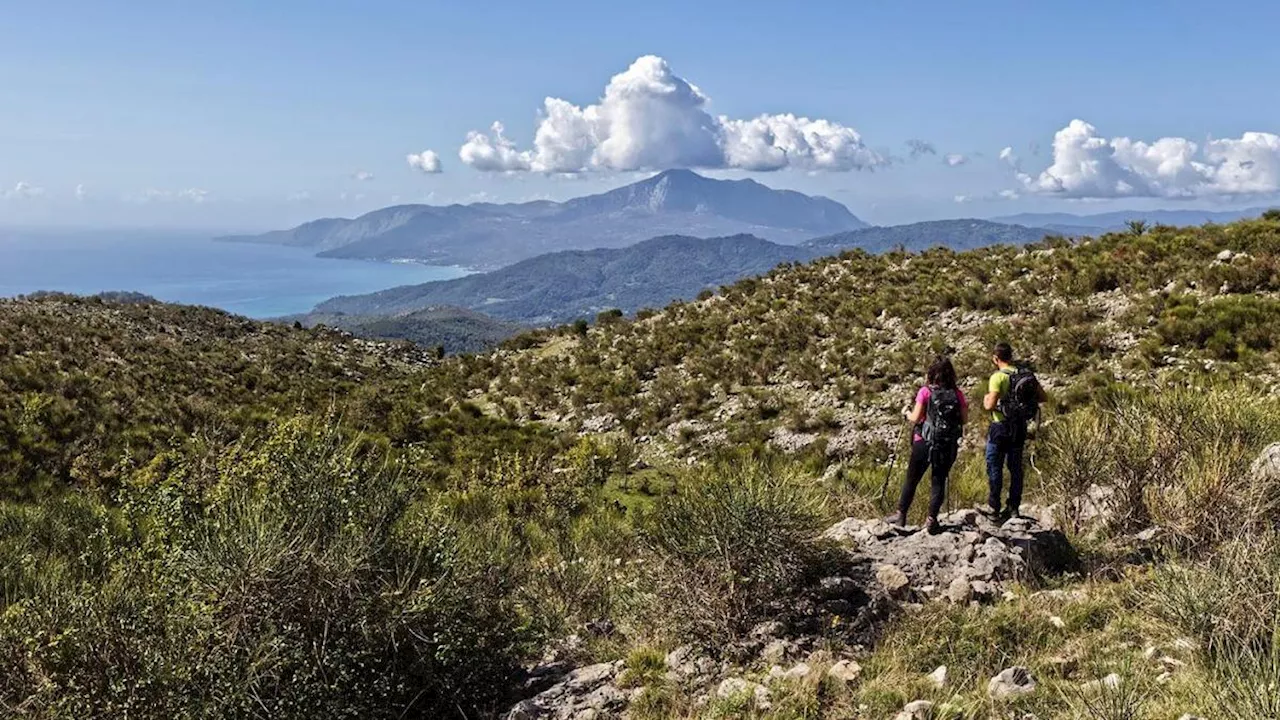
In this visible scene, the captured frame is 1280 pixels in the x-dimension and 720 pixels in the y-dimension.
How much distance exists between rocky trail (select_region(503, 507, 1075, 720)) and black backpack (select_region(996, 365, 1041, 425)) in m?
1.17

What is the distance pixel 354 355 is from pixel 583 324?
41.0 feet

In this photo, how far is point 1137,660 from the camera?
448 centimetres

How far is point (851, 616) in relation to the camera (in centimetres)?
579

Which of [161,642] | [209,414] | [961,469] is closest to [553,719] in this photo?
[161,642]

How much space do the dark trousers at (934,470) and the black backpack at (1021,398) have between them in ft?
2.99

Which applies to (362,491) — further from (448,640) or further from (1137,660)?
(1137,660)

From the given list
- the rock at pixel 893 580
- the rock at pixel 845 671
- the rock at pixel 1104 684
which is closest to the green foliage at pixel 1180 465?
the rock at pixel 893 580

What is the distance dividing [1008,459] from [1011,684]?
12.9 ft

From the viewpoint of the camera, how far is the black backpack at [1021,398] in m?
7.72

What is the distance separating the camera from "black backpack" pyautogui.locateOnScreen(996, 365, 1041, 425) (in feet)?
25.3

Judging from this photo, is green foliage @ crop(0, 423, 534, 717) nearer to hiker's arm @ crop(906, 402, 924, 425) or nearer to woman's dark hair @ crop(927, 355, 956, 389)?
hiker's arm @ crop(906, 402, 924, 425)

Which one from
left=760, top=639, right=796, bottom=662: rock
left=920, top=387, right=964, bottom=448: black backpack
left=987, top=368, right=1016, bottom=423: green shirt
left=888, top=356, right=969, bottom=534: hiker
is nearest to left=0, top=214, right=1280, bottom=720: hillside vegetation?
left=760, top=639, right=796, bottom=662: rock

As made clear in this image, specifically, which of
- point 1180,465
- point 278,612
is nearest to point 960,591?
point 1180,465

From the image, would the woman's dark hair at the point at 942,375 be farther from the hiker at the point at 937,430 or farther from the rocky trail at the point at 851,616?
the rocky trail at the point at 851,616
